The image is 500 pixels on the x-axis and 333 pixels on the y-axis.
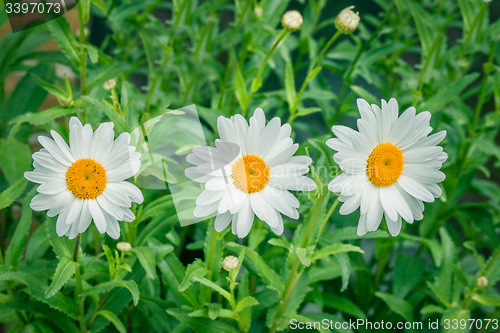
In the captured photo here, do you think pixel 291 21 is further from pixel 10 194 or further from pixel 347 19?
pixel 10 194

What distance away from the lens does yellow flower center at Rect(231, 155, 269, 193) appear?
52 centimetres

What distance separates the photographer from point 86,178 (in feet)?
1.66

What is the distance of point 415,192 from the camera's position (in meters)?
0.53

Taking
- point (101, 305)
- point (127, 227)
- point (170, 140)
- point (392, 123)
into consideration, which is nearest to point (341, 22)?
point (392, 123)

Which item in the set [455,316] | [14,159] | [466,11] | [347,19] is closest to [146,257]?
[14,159]

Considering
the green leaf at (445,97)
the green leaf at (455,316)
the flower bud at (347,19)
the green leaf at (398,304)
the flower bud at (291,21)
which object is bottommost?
the green leaf at (398,304)

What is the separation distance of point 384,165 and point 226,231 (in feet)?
0.80

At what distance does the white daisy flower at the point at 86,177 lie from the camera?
49cm

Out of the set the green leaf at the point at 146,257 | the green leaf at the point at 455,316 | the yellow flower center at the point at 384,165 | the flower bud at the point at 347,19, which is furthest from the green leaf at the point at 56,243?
the green leaf at the point at 455,316

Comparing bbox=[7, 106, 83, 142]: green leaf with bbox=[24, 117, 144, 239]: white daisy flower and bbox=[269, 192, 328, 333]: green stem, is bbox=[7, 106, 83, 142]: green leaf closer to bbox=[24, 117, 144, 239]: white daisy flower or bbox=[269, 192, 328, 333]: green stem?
bbox=[24, 117, 144, 239]: white daisy flower

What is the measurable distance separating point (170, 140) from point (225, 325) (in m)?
0.38

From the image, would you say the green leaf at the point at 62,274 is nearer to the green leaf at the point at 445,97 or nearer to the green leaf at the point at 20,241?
the green leaf at the point at 20,241

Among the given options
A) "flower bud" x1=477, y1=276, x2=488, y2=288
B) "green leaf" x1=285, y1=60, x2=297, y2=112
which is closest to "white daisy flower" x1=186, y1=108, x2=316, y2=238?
"green leaf" x1=285, y1=60, x2=297, y2=112

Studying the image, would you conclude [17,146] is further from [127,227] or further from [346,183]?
[346,183]
